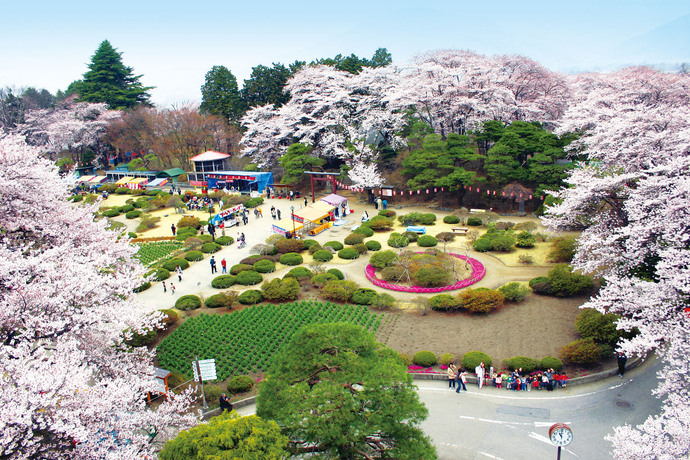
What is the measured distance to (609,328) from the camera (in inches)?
744

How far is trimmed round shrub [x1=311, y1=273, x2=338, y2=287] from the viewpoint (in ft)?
87.2

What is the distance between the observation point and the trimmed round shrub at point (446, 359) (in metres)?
18.9

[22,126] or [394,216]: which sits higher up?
[22,126]

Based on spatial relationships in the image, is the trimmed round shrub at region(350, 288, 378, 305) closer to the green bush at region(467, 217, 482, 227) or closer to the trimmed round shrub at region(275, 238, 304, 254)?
the trimmed round shrub at region(275, 238, 304, 254)

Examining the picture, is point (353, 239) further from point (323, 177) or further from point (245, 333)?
point (323, 177)

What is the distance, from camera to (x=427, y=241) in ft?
107

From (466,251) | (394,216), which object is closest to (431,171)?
(394,216)

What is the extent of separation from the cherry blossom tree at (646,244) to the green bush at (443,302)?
5.82 m

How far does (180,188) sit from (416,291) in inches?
1541

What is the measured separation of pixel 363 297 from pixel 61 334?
14.4m

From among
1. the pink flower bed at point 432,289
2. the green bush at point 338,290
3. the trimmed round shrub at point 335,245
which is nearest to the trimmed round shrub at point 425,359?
the green bush at point 338,290

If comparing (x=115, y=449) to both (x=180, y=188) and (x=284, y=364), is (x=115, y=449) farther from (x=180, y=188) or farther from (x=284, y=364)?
(x=180, y=188)

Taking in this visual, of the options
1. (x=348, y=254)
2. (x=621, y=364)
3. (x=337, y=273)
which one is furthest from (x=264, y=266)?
(x=621, y=364)

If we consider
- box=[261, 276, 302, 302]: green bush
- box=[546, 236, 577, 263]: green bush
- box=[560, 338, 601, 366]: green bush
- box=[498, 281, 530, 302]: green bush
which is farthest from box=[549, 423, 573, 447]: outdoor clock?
box=[546, 236, 577, 263]: green bush
